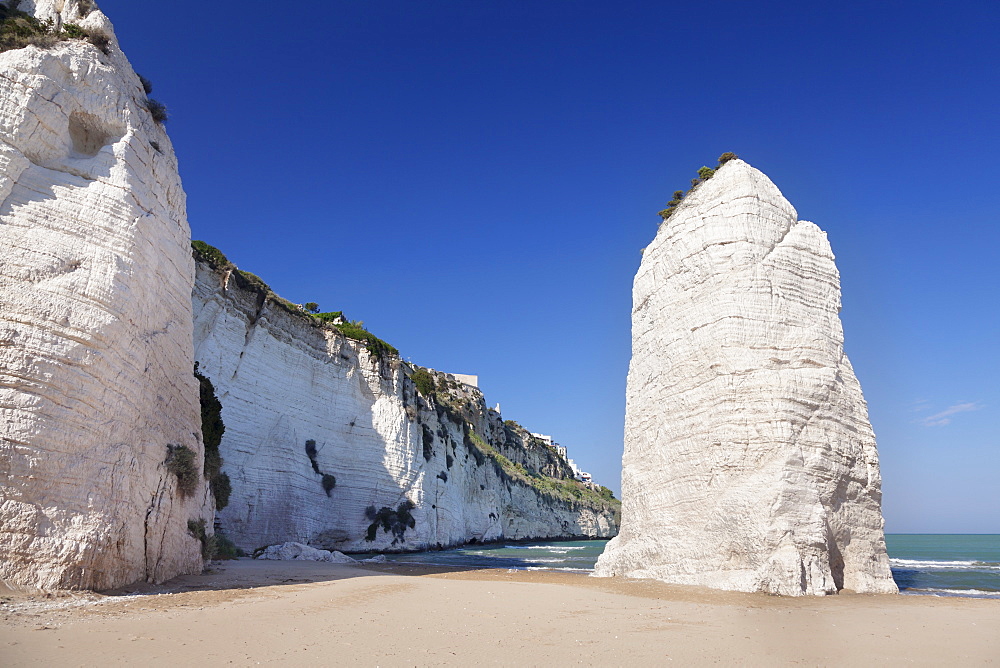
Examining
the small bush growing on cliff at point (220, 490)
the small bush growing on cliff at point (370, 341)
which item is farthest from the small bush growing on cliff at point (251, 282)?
the small bush growing on cliff at point (220, 490)

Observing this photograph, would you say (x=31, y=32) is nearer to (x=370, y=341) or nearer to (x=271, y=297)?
(x=271, y=297)

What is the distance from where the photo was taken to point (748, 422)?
42.2ft

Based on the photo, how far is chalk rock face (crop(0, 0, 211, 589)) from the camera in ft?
26.9

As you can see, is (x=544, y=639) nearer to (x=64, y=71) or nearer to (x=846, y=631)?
(x=846, y=631)

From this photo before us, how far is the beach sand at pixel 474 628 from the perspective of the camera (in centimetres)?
594

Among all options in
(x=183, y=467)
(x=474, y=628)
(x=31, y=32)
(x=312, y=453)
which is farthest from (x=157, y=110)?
(x=312, y=453)

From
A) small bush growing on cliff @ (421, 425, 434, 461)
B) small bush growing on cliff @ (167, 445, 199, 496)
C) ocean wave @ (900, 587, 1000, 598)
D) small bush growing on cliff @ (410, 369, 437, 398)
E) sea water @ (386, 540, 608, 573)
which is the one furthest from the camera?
small bush growing on cliff @ (410, 369, 437, 398)

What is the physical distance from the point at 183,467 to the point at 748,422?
38.4ft

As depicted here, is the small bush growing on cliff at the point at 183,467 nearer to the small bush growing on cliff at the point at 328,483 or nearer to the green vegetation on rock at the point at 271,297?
the green vegetation on rock at the point at 271,297

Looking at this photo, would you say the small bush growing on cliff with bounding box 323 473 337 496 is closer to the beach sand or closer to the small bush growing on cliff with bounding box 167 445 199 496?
the small bush growing on cliff with bounding box 167 445 199 496

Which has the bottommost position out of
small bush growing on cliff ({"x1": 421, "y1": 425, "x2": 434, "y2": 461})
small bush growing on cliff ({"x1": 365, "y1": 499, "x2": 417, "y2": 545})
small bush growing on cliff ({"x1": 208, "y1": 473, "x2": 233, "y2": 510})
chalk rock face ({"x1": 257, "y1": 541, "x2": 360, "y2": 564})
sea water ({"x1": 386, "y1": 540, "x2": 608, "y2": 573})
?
sea water ({"x1": 386, "y1": 540, "x2": 608, "y2": 573})

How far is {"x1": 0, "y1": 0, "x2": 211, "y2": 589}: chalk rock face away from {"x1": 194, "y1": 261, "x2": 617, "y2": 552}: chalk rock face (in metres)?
12.6

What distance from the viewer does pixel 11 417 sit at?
8016mm

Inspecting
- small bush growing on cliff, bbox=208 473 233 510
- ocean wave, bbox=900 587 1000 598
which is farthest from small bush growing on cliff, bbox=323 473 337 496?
ocean wave, bbox=900 587 1000 598
